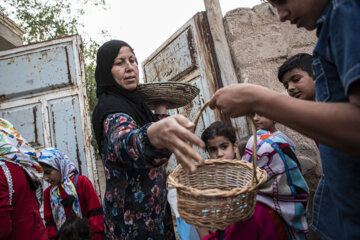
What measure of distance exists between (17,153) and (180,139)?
1.38m

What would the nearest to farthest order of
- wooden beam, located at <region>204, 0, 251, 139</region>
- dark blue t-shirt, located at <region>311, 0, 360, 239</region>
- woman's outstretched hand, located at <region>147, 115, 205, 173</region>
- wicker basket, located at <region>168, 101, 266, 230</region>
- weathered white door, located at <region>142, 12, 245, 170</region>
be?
dark blue t-shirt, located at <region>311, 0, 360, 239</region>, woman's outstretched hand, located at <region>147, 115, 205, 173</region>, wicker basket, located at <region>168, 101, 266, 230</region>, wooden beam, located at <region>204, 0, 251, 139</region>, weathered white door, located at <region>142, 12, 245, 170</region>

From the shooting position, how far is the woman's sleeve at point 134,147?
2.54ft

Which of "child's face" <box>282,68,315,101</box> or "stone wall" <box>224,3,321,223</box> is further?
"stone wall" <box>224,3,321,223</box>

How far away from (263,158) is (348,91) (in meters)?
1.10

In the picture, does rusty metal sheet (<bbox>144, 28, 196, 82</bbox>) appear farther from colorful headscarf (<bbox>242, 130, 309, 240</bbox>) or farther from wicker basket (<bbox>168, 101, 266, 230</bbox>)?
wicker basket (<bbox>168, 101, 266, 230</bbox>)

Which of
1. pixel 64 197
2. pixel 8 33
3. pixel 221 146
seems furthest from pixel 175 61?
pixel 8 33

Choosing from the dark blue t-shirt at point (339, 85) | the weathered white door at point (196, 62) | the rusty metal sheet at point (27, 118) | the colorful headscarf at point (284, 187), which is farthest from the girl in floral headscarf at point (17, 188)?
the weathered white door at point (196, 62)

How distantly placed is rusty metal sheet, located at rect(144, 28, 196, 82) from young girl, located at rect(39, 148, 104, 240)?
2.00 metres

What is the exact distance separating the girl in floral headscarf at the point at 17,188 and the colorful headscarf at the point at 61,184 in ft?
2.38

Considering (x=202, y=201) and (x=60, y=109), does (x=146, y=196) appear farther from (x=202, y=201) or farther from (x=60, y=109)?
(x=60, y=109)

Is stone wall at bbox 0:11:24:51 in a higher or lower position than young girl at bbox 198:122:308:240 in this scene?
higher

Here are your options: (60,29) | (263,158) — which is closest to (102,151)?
(263,158)

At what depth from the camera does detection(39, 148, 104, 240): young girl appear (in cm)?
228

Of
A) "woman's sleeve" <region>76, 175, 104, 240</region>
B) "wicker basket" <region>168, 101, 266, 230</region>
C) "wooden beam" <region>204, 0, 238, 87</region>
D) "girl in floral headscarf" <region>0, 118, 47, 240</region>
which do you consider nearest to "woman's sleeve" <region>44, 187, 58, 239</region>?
"woman's sleeve" <region>76, 175, 104, 240</region>
